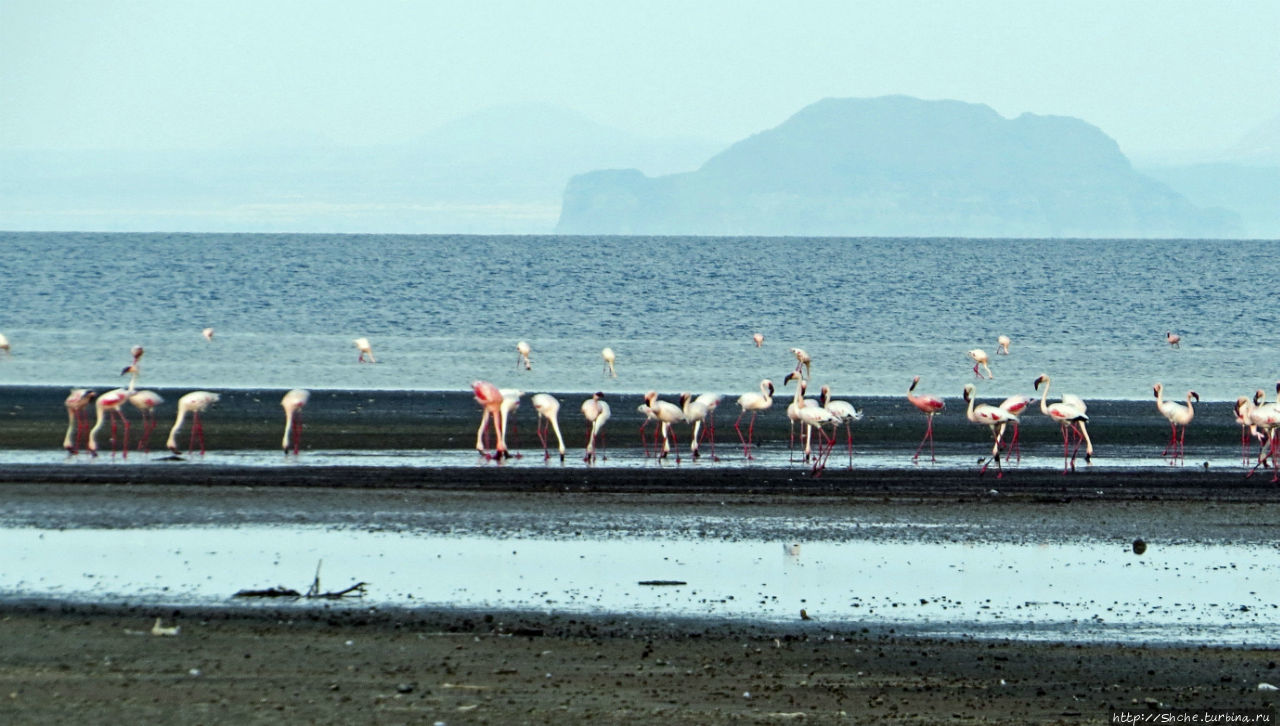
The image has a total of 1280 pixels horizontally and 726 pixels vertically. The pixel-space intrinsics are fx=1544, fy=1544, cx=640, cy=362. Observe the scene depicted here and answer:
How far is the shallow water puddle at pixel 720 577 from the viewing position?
1058 cm

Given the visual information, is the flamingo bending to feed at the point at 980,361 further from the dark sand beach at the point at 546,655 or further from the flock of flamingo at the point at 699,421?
the dark sand beach at the point at 546,655

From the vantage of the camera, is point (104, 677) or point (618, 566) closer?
point (104, 677)

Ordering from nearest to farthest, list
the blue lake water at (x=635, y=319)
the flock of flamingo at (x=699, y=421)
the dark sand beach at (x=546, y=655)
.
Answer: the dark sand beach at (x=546, y=655) < the flock of flamingo at (x=699, y=421) < the blue lake water at (x=635, y=319)

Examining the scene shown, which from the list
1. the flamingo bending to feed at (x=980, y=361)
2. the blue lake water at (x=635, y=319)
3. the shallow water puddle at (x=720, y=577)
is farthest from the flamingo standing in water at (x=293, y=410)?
the flamingo bending to feed at (x=980, y=361)

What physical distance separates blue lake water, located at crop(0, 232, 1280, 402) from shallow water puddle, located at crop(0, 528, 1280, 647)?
650 inches

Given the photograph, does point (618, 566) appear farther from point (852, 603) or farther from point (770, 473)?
point (770, 473)

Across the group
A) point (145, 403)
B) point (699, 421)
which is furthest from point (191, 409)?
point (699, 421)

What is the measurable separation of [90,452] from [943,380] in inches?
802

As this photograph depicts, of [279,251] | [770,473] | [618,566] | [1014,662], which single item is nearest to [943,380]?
[770,473]

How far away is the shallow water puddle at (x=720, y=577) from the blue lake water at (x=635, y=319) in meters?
16.5

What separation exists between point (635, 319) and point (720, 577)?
141ft

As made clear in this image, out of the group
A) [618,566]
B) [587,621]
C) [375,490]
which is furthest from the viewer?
[375,490]

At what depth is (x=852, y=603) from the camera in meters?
10.9

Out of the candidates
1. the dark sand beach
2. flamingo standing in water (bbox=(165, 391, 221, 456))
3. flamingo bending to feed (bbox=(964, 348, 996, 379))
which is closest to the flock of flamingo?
flamingo standing in water (bbox=(165, 391, 221, 456))
